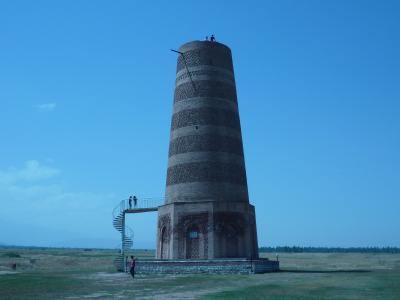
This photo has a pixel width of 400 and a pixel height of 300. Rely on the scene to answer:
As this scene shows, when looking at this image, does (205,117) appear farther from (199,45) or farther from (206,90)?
(199,45)

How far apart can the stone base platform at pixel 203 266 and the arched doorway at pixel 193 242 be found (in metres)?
2.26

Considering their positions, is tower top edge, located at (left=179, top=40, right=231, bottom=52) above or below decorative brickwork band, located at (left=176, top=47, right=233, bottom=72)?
above

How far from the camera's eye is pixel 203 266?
2450 centimetres

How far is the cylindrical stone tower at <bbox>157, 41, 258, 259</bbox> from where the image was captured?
27430 millimetres

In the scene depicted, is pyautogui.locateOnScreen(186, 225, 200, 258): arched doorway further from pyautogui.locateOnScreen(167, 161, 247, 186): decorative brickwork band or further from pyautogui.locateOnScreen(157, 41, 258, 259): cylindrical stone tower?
pyautogui.locateOnScreen(167, 161, 247, 186): decorative brickwork band

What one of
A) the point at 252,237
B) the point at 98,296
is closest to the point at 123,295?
the point at 98,296

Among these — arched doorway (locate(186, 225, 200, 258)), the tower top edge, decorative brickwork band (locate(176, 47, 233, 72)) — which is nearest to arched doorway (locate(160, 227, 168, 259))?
arched doorway (locate(186, 225, 200, 258))

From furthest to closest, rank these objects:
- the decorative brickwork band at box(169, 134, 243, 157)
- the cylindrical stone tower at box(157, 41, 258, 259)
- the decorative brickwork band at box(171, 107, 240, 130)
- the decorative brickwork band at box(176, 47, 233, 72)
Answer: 1. the decorative brickwork band at box(176, 47, 233, 72)
2. the decorative brickwork band at box(171, 107, 240, 130)
3. the decorative brickwork band at box(169, 134, 243, 157)
4. the cylindrical stone tower at box(157, 41, 258, 259)

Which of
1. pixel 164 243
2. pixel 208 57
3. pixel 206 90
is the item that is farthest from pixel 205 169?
pixel 208 57

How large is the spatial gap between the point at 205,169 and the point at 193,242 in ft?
14.3

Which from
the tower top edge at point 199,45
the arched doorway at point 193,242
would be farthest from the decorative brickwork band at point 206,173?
the tower top edge at point 199,45

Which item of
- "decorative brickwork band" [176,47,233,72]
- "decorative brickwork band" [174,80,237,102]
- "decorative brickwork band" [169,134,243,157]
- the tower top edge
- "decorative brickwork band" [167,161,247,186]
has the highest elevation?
the tower top edge

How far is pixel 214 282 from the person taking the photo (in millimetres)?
19734

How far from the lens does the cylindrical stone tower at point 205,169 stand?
2743 cm
